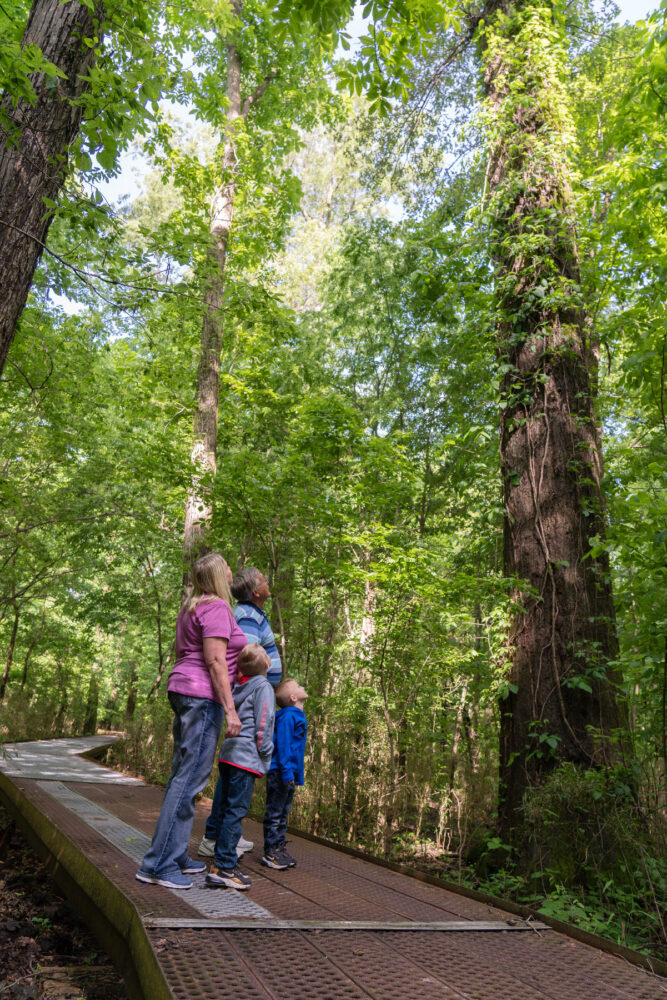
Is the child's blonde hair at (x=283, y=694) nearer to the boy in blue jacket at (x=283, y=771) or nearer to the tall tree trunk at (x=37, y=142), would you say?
the boy in blue jacket at (x=283, y=771)

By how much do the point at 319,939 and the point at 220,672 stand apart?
1.43 metres

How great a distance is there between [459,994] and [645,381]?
5.31m

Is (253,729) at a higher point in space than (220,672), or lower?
lower

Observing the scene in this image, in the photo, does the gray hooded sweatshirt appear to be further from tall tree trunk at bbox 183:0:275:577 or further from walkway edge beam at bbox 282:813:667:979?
tall tree trunk at bbox 183:0:275:577

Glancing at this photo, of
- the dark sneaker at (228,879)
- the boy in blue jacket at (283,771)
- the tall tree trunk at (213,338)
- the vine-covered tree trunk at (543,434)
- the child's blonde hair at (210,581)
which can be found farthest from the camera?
the tall tree trunk at (213,338)

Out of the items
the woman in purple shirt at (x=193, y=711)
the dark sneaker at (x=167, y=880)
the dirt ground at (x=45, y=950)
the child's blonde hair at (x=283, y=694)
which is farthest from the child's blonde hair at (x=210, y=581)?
the dirt ground at (x=45, y=950)

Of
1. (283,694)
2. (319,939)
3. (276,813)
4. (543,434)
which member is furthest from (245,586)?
(543,434)

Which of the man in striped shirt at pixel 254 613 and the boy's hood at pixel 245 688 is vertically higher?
the man in striped shirt at pixel 254 613

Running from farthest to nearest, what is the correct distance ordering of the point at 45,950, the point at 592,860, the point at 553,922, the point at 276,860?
the point at 592,860 < the point at 276,860 < the point at 553,922 < the point at 45,950

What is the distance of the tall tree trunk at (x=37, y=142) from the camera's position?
3.85m

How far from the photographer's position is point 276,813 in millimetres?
4750

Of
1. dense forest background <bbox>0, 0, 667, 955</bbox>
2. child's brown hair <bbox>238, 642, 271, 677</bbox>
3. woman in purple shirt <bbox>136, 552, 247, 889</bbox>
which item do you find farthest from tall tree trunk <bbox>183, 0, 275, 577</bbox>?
woman in purple shirt <bbox>136, 552, 247, 889</bbox>

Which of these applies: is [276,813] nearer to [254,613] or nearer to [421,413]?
[254,613]

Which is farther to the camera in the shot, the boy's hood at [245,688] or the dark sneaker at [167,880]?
the boy's hood at [245,688]
